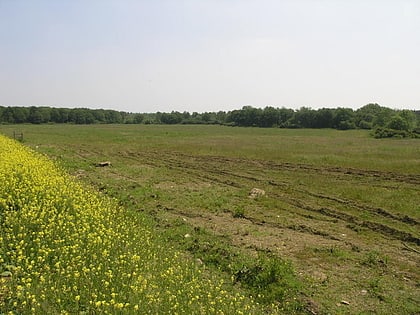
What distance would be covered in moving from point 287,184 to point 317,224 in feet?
22.8

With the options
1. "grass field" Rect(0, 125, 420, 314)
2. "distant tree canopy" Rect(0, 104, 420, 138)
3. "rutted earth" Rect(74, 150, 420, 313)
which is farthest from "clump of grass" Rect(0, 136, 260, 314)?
"distant tree canopy" Rect(0, 104, 420, 138)

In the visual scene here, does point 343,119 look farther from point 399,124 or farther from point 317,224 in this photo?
point 317,224

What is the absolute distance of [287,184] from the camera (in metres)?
18.9

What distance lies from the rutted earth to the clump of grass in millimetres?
2228

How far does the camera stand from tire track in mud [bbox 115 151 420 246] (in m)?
11.6

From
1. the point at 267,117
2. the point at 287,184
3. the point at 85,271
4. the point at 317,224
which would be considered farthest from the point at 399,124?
the point at 85,271

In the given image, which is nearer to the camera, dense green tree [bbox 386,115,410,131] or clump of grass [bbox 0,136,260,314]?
clump of grass [bbox 0,136,260,314]

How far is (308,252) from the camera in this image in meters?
9.44

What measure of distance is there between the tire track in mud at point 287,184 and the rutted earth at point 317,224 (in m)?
0.04

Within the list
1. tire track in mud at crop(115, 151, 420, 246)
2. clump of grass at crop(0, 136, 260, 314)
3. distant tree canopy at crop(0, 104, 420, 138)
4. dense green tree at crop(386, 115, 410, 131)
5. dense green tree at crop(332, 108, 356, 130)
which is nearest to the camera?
clump of grass at crop(0, 136, 260, 314)

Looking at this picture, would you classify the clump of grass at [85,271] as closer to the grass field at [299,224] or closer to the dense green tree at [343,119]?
the grass field at [299,224]

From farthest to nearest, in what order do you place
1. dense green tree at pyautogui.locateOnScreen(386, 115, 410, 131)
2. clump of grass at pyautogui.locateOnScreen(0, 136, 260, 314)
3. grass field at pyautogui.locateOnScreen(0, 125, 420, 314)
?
dense green tree at pyautogui.locateOnScreen(386, 115, 410, 131), grass field at pyautogui.locateOnScreen(0, 125, 420, 314), clump of grass at pyautogui.locateOnScreen(0, 136, 260, 314)

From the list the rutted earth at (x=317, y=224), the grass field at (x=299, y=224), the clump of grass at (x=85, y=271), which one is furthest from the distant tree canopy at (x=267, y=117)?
the clump of grass at (x=85, y=271)

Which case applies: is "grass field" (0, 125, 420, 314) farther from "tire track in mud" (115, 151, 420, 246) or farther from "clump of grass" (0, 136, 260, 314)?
"clump of grass" (0, 136, 260, 314)
